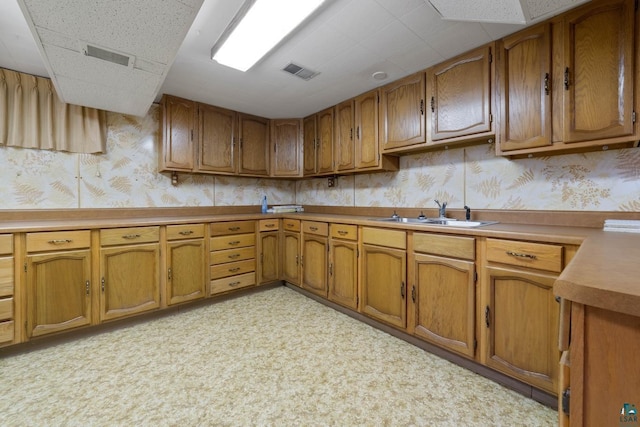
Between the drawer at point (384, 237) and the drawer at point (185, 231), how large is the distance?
5.24ft

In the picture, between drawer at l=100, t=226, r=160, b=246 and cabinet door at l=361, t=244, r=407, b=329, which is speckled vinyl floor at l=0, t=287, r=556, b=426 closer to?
cabinet door at l=361, t=244, r=407, b=329

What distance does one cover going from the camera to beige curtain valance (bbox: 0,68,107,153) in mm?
2262

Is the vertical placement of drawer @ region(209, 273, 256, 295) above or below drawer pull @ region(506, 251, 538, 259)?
below

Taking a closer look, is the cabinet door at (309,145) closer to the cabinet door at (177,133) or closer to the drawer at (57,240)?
the cabinet door at (177,133)

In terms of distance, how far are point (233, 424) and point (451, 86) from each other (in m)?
2.53

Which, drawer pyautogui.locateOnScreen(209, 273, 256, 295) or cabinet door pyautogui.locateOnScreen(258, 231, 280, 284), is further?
cabinet door pyautogui.locateOnScreen(258, 231, 280, 284)

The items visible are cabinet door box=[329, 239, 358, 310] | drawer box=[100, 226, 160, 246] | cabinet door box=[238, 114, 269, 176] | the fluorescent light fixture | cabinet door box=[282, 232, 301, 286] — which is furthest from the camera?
cabinet door box=[238, 114, 269, 176]

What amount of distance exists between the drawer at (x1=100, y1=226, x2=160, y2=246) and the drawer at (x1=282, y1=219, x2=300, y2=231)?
1332 millimetres

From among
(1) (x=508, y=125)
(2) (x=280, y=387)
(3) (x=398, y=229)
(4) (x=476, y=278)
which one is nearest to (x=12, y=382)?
(2) (x=280, y=387)

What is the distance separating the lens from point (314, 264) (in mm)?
2932

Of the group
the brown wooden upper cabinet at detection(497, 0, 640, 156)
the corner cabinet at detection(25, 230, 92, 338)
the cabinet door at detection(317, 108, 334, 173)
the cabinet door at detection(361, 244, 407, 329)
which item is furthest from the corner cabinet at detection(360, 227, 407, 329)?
the corner cabinet at detection(25, 230, 92, 338)

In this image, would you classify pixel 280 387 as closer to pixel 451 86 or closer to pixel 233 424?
pixel 233 424

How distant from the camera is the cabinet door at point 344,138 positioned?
9.55 ft

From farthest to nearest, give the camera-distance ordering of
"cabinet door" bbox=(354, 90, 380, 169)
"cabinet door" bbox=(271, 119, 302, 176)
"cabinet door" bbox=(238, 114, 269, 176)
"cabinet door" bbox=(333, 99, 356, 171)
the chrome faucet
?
1. "cabinet door" bbox=(271, 119, 302, 176)
2. "cabinet door" bbox=(238, 114, 269, 176)
3. "cabinet door" bbox=(333, 99, 356, 171)
4. "cabinet door" bbox=(354, 90, 380, 169)
5. the chrome faucet
